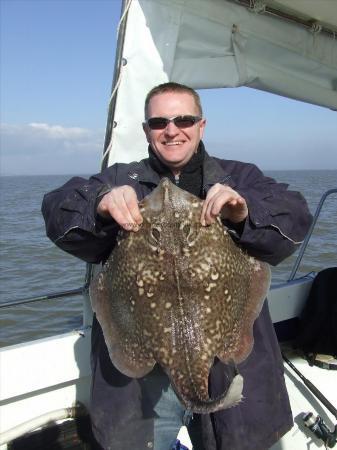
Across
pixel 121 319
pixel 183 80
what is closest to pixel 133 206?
pixel 121 319

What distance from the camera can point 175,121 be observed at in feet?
8.57

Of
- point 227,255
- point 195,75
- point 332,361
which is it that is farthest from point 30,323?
point 227,255

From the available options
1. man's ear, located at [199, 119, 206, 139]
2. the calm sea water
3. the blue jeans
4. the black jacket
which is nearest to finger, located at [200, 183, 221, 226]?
the black jacket

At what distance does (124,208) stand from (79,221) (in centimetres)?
35

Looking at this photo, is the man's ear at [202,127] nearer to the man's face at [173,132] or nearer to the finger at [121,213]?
the man's face at [173,132]

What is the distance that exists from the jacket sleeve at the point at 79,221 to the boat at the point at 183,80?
1.02 meters

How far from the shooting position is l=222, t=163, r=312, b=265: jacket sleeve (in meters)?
2.29

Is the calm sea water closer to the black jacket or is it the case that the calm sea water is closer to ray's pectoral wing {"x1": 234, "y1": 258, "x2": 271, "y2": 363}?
the black jacket

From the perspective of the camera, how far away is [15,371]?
3.47 metres

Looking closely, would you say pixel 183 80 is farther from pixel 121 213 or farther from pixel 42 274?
pixel 42 274

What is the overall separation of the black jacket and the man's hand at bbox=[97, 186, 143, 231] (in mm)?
237

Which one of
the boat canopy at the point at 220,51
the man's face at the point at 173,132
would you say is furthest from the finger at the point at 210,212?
the boat canopy at the point at 220,51

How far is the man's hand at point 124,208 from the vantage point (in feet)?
7.05

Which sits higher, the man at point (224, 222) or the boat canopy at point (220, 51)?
the boat canopy at point (220, 51)
